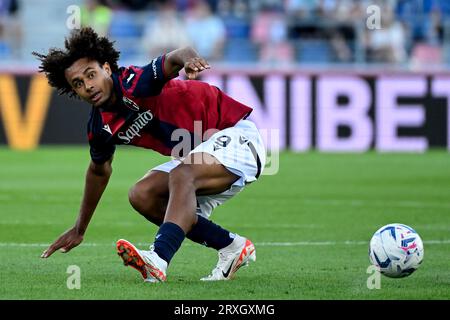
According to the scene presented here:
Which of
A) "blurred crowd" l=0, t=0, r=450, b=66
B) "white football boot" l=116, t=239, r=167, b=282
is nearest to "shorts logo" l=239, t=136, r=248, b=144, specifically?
"white football boot" l=116, t=239, r=167, b=282

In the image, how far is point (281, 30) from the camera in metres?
24.2

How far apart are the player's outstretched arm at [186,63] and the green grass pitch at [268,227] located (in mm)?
1410

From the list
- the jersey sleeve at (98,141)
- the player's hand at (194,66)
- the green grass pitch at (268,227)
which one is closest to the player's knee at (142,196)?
the jersey sleeve at (98,141)

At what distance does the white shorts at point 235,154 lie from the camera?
7535 mm

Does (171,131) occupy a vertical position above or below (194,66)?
below

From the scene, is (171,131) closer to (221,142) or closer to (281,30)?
(221,142)

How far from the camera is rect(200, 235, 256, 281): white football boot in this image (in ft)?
25.3

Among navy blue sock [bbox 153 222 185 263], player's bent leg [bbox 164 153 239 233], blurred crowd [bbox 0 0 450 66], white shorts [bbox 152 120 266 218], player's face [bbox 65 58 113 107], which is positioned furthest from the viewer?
blurred crowd [bbox 0 0 450 66]

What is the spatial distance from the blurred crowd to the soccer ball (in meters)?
16.2

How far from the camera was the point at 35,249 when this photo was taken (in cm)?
944

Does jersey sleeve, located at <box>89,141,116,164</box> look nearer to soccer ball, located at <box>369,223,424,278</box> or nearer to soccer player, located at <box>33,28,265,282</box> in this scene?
soccer player, located at <box>33,28,265,282</box>

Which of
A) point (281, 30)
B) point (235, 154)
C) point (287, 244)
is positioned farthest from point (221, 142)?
point (281, 30)

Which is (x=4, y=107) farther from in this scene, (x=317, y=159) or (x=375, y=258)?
(x=375, y=258)

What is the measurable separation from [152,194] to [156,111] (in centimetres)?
61
